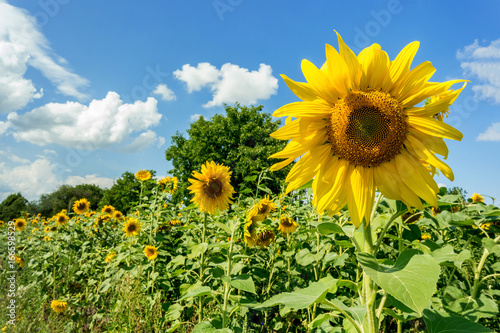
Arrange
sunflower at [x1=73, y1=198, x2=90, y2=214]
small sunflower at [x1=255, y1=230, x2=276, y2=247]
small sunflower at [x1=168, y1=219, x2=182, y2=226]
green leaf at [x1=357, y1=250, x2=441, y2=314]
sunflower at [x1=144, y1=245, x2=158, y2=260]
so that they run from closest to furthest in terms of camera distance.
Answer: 1. green leaf at [x1=357, y1=250, x2=441, y2=314]
2. small sunflower at [x1=255, y1=230, x2=276, y2=247]
3. sunflower at [x1=144, y1=245, x2=158, y2=260]
4. small sunflower at [x1=168, y1=219, x2=182, y2=226]
5. sunflower at [x1=73, y1=198, x2=90, y2=214]

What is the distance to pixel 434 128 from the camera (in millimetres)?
1220

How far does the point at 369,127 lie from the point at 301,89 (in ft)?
1.06

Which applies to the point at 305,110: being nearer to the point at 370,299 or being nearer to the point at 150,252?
the point at 370,299

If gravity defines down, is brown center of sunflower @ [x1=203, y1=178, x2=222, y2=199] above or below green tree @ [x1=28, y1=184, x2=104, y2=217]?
below

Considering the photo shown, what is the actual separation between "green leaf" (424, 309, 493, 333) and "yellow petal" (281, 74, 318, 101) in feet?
3.65

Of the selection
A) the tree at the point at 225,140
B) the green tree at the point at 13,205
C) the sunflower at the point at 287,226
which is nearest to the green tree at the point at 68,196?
the green tree at the point at 13,205

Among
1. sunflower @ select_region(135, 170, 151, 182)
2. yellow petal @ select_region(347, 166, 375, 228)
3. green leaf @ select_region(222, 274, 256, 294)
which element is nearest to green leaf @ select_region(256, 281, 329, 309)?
yellow petal @ select_region(347, 166, 375, 228)

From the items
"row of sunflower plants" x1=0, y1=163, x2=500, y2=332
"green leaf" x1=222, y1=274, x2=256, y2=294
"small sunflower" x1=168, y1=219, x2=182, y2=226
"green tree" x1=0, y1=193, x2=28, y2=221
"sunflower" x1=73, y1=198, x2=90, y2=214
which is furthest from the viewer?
"green tree" x1=0, y1=193, x2=28, y2=221

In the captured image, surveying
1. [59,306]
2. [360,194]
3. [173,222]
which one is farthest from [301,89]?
[59,306]

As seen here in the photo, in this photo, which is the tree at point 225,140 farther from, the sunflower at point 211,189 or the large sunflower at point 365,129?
the large sunflower at point 365,129

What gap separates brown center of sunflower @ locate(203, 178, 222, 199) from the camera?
11.4 ft

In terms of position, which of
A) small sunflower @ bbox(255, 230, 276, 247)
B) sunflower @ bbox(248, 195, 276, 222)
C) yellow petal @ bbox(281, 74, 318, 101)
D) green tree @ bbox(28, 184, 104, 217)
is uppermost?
green tree @ bbox(28, 184, 104, 217)

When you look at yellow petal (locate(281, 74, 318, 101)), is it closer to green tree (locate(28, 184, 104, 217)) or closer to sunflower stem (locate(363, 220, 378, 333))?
sunflower stem (locate(363, 220, 378, 333))

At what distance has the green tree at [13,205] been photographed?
1346 inches
